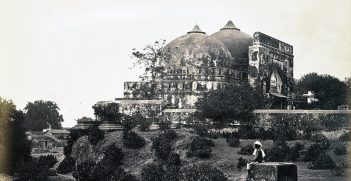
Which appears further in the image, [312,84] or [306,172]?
[312,84]

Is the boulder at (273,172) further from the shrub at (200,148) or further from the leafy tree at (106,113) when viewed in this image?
the leafy tree at (106,113)

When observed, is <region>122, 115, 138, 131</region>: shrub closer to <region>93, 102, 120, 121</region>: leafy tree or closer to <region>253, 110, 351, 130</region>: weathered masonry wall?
<region>93, 102, 120, 121</region>: leafy tree

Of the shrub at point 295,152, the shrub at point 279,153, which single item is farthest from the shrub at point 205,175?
the shrub at point 295,152

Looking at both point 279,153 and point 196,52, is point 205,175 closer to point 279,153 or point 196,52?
point 279,153

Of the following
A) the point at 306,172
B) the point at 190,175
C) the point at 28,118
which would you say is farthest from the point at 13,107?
the point at 28,118

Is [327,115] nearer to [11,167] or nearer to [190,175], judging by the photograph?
[190,175]

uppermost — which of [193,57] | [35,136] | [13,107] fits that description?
[193,57]

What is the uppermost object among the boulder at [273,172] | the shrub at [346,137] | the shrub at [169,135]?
the boulder at [273,172]

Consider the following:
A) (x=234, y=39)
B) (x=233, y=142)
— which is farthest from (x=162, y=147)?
(x=234, y=39)
